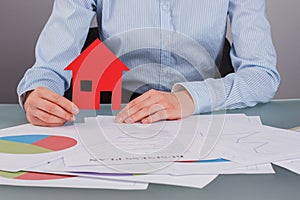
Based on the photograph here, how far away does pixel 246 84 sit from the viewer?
1189 millimetres

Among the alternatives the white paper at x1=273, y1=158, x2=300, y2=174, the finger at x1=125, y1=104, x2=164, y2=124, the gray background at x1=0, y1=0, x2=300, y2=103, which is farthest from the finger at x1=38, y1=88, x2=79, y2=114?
the gray background at x1=0, y1=0, x2=300, y2=103

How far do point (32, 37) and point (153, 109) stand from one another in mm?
1251

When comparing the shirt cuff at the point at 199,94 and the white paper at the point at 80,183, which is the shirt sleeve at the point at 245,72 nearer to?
the shirt cuff at the point at 199,94

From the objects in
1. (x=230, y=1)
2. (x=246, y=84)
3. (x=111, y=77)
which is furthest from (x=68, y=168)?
(x=230, y=1)

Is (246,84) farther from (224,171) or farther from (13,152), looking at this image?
(13,152)

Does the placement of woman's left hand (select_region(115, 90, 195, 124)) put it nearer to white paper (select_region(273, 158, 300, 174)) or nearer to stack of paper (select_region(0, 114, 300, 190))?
stack of paper (select_region(0, 114, 300, 190))

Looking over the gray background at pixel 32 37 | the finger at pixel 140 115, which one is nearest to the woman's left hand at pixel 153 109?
the finger at pixel 140 115

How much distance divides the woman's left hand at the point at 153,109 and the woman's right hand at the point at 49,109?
0.10m

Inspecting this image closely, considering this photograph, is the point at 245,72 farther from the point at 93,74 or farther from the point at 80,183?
the point at 80,183

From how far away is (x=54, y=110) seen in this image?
0.97 m

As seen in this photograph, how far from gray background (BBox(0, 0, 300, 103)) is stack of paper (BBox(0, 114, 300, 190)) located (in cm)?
122

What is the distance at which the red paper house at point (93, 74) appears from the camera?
990mm

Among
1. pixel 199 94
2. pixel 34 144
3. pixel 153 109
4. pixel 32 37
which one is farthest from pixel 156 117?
pixel 32 37

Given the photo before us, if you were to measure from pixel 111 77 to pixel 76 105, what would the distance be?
9 centimetres
